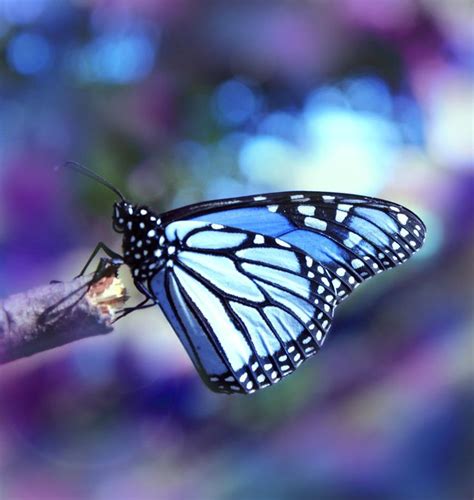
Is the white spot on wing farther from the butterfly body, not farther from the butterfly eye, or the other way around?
the butterfly eye

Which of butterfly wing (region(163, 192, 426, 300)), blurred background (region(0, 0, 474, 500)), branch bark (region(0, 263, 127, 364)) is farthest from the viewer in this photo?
blurred background (region(0, 0, 474, 500))

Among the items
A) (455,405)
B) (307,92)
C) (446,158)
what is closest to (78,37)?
(307,92)

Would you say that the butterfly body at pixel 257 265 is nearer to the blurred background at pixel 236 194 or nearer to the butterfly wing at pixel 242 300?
the butterfly wing at pixel 242 300

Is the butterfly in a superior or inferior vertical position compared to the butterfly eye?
inferior

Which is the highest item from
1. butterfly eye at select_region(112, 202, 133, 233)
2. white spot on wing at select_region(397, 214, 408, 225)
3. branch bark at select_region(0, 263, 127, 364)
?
butterfly eye at select_region(112, 202, 133, 233)

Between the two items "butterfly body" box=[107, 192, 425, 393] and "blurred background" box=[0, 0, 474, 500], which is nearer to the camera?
"butterfly body" box=[107, 192, 425, 393]

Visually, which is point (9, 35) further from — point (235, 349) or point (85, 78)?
point (235, 349)

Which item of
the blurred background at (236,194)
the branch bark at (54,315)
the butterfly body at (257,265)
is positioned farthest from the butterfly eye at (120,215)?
the blurred background at (236,194)

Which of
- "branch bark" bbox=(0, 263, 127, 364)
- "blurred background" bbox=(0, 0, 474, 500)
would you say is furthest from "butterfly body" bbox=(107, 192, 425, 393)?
"blurred background" bbox=(0, 0, 474, 500)

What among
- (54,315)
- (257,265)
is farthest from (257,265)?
(54,315)
